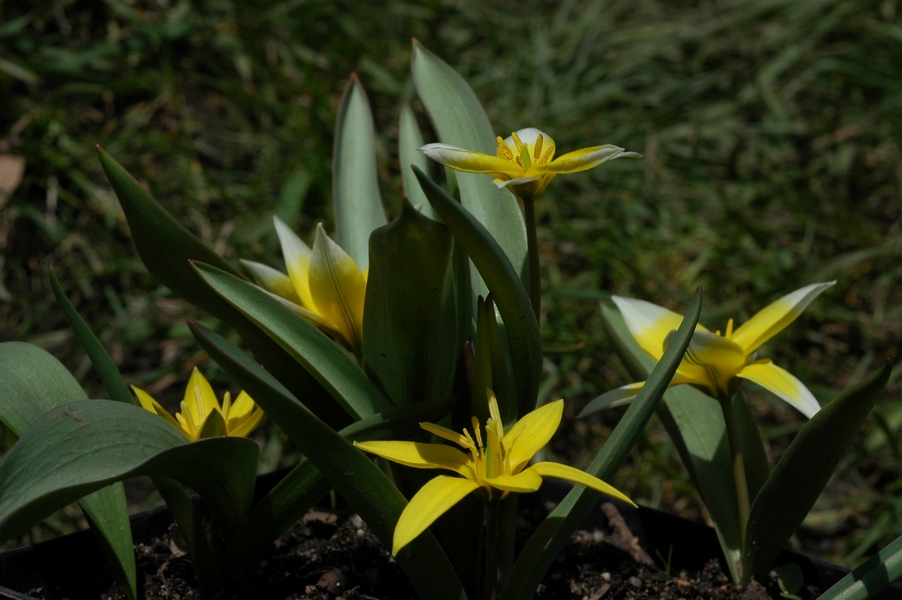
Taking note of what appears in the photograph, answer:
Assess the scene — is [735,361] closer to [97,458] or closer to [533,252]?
[533,252]

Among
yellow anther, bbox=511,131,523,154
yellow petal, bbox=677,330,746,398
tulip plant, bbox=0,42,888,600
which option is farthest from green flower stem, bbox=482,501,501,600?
yellow anther, bbox=511,131,523,154

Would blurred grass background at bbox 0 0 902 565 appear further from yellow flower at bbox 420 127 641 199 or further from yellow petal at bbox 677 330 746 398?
yellow flower at bbox 420 127 641 199

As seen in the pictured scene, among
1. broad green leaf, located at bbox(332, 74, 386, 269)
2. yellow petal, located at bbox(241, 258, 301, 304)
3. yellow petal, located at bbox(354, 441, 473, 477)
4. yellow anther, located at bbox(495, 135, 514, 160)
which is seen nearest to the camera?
yellow petal, located at bbox(354, 441, 473, 477)

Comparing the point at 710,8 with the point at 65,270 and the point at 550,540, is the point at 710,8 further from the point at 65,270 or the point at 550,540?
the point at 550,540

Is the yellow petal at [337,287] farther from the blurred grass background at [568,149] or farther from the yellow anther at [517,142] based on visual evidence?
the blurred grass background at [568,149]

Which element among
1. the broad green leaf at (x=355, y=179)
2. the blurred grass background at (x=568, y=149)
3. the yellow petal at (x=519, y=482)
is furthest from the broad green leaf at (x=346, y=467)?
the blurred grass background at (x=568, y=149)

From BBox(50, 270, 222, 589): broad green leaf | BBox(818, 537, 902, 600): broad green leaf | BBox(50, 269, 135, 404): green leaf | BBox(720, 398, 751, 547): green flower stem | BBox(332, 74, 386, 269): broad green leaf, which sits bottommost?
BBox(818, 537, 902, 600): broad green leaf
